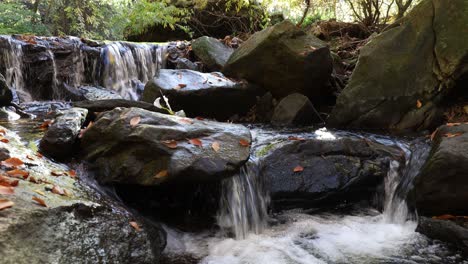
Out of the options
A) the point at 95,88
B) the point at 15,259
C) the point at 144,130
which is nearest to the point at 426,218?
the point at 144,130

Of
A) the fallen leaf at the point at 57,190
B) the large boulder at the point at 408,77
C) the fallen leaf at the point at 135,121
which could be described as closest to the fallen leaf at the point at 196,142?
the fallen leaf at the point at 135,121

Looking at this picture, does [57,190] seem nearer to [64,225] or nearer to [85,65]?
[64,225]

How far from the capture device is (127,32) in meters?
14.7

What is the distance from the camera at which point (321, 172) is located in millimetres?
4516

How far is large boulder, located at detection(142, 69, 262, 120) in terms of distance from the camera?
21.3 ft

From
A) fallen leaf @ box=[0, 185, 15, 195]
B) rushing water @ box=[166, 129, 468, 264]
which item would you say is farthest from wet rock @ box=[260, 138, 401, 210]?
fallen leaf @ box=[0, 185, 15, 195]

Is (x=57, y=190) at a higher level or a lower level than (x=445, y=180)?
higher

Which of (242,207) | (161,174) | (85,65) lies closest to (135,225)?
(161,174)

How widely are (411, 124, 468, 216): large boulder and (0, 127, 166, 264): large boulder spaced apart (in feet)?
8.52

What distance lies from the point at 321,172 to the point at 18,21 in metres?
15.8

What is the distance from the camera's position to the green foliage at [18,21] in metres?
15.6

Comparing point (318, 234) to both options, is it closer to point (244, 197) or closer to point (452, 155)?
point (244, 197)

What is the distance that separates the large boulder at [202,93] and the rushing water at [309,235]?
2.54 m

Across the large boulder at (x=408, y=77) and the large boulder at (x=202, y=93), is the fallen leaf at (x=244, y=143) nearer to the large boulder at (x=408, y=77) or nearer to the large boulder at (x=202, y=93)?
the large boulder at (x=202, y=93)
